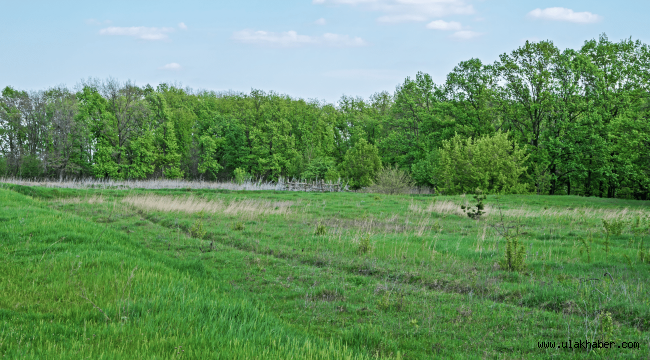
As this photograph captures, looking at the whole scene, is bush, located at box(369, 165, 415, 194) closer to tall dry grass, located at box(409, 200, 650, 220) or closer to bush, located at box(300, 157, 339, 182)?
bush, located at box(300, 157, 339, 182)

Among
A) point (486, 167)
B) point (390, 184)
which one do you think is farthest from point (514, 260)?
point (390, 184)

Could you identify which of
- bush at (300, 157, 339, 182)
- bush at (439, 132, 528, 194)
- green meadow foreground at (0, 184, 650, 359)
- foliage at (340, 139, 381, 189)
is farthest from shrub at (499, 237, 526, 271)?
bush at (300, 157, 339, 182)

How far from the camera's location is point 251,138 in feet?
211

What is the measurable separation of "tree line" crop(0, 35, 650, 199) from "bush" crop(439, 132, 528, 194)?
5.3 inches

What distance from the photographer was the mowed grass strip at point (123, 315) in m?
3.86

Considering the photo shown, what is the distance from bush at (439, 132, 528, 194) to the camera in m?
36.6

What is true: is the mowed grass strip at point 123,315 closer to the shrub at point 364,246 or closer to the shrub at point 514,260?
the shrub at point 364,246

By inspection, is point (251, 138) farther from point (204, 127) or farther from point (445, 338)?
point (445, 338)

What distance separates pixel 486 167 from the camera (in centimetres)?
3716

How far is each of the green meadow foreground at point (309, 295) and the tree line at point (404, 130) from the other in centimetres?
2858

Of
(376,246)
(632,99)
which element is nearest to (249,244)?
(376,246)

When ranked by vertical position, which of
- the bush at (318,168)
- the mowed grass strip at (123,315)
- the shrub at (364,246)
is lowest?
the shrub at (364,246)

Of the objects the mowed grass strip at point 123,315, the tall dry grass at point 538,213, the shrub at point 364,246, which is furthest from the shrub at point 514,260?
the tall dry grass at point 538,213

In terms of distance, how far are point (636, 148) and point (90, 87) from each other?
67037mm
